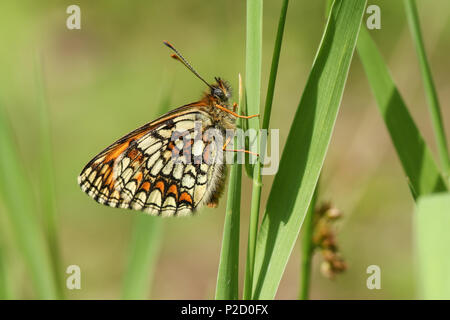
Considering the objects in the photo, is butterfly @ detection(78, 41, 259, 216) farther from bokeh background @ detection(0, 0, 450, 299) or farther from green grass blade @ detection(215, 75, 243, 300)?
bokeh background @ detection(0, 0, 450, 299)

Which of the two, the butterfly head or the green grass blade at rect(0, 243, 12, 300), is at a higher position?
the butterfly head

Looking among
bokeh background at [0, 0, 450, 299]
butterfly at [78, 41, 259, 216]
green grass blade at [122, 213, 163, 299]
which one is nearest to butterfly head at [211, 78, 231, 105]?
butterfly at [78, 41, 259, 216]

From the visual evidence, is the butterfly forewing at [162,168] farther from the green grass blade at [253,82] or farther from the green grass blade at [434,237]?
the green grass blade at [434,237]

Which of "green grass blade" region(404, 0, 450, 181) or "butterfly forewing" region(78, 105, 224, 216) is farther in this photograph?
"butterfly forewing" region(78, 105, 224, 216)

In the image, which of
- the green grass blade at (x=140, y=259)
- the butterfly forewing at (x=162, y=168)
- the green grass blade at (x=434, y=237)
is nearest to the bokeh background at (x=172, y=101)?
the butterfly forewing at (x=162, y=168)

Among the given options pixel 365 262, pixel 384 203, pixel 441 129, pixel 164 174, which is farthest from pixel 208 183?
pixel 384 203

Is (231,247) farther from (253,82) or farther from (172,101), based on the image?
(172,101)
